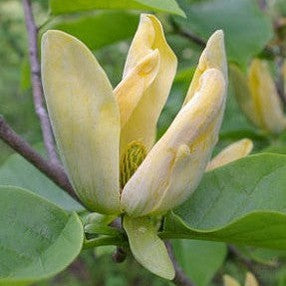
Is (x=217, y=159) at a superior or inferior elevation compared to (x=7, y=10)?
superior

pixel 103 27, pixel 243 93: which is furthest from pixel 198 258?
pixel 103 27

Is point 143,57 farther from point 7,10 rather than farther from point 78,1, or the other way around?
point 7,10

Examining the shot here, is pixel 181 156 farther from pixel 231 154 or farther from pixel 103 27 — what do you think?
pixel 103 27

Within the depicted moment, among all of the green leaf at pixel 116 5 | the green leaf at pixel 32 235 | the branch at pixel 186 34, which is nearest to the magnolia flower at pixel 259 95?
the branch at pixel 186 34

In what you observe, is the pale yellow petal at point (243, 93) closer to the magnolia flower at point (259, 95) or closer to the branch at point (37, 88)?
the magnolia flower at point (259, 95)

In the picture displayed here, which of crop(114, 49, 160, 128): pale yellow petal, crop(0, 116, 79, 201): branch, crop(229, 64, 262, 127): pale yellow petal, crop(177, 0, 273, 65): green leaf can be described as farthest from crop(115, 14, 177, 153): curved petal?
crop(229, 64, 262, 127): pale yellow petal

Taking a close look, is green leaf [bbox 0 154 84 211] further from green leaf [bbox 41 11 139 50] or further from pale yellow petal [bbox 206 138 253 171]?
green leaf [bbox 41 11 139 50]

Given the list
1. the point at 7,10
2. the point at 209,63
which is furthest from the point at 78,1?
the point at 7,10
